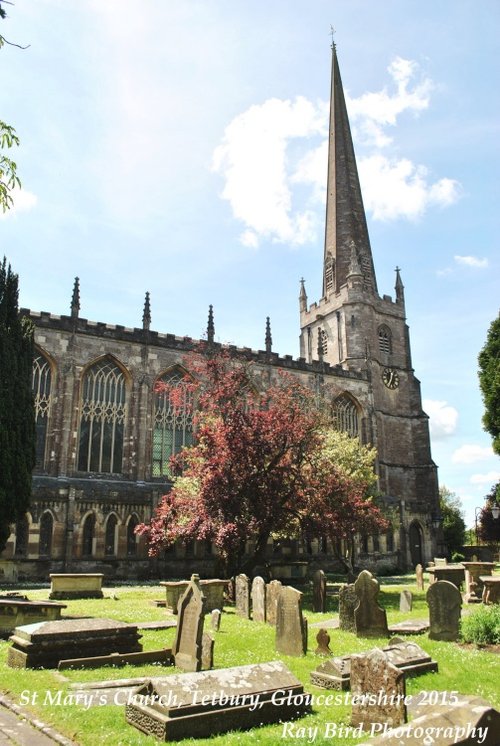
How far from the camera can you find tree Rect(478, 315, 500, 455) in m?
22.9

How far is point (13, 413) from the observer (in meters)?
19.2

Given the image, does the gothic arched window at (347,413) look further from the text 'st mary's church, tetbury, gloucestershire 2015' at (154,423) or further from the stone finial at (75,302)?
the stone finial at (75,302)

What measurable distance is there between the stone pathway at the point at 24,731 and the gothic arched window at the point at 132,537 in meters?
19.4

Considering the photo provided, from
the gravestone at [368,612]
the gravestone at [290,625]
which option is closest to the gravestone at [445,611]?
the gravestone at [368,612]

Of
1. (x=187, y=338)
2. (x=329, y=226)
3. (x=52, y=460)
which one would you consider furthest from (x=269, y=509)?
(x=329, y=226)

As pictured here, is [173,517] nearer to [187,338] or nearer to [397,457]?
[187,338]

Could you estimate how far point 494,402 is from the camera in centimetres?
2300

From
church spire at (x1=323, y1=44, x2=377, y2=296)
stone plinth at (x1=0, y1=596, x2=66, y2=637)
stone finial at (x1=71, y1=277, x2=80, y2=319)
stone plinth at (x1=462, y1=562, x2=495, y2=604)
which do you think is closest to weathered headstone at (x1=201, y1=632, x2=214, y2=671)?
stone plinth at (x1=0, y1=596, x2=66, y2=637)

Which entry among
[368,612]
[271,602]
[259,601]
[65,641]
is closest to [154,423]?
[259,601]

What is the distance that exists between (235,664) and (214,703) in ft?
9.94

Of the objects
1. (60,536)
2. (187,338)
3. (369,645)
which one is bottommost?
(369,645)

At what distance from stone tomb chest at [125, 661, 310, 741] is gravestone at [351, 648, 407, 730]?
2.15 feet

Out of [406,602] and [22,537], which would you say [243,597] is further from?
[22,537]

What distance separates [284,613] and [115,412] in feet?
67.5
